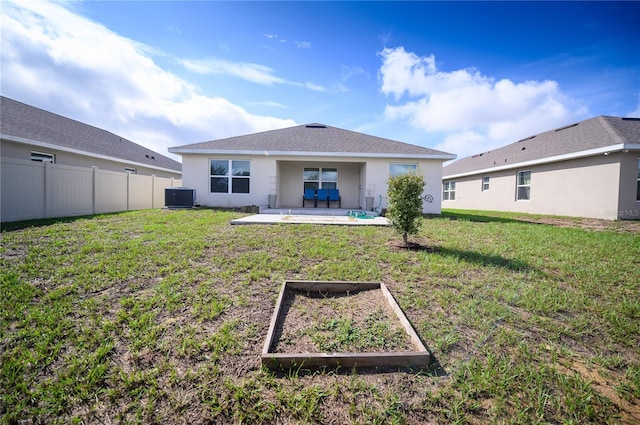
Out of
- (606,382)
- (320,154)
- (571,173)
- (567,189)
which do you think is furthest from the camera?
(567,189)

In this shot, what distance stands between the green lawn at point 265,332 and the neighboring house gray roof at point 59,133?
26.3 ft

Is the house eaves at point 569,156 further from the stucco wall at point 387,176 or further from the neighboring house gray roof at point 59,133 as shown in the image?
the neighboring house gray roof at point 59,133

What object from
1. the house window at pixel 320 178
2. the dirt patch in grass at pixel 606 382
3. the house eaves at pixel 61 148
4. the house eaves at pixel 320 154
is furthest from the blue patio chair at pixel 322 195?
the house eaves at pixel 61 148

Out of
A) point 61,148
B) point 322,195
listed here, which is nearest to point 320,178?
point 322,195

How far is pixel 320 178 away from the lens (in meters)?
13.8

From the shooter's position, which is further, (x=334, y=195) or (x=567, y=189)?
(x=334, y=195)

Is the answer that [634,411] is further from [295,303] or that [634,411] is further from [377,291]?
[295,303]

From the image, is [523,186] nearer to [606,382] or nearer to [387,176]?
[387,176]

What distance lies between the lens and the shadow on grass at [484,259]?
4.43 m

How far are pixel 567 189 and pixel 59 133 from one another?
82.1 ft

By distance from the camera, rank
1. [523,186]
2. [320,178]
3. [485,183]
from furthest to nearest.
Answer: [485,183] → [523,186] → [320,178]

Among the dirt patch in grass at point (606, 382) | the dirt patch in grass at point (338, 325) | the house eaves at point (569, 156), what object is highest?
the house eaves at point (569, 156)

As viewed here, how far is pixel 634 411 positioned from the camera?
1.70 m

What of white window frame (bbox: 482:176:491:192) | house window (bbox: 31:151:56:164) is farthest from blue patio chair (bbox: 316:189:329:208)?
white window frame (bbox: 482:176:491:192)
